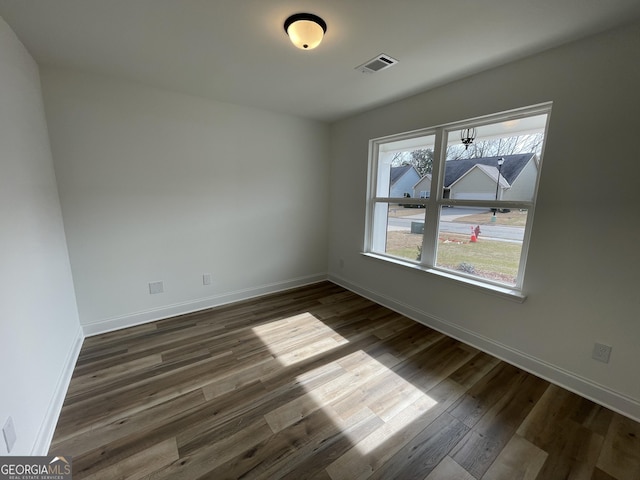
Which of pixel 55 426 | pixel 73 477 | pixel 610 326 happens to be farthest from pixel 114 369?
pixel 610 326

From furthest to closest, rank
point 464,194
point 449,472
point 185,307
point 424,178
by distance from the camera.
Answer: point 185,307 < point 424,178 < point 464,194 < point 449,472

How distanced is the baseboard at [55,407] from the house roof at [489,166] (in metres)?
3.47

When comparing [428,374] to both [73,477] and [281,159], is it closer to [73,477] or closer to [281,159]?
[73,477]

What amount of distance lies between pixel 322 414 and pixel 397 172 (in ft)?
8.78

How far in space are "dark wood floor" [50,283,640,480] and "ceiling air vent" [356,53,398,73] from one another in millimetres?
2428

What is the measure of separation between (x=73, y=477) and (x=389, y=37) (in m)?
3.07

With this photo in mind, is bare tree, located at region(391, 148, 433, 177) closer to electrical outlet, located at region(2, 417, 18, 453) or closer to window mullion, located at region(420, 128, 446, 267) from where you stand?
window mullion, located at region(420, 128, 446, 267)

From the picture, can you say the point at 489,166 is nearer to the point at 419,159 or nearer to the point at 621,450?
the point at 419,159

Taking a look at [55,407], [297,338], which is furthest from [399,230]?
[55,407]

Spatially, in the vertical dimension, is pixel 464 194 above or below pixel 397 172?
below

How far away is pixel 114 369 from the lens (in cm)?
208

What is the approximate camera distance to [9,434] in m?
1.12

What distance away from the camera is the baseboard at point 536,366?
172 cm

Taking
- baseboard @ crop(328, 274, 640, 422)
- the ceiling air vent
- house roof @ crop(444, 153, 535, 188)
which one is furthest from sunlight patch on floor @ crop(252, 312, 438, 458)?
the ceiling air vent
